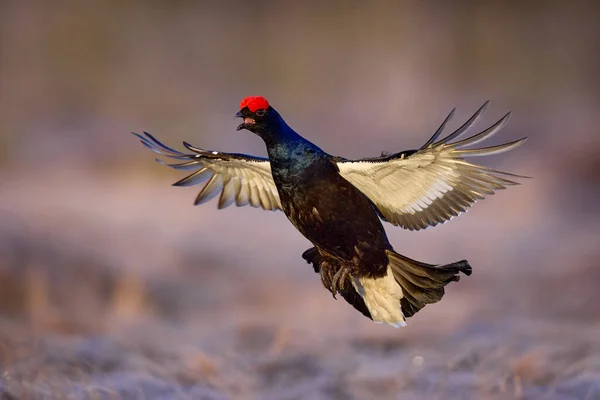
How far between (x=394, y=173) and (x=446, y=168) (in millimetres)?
109

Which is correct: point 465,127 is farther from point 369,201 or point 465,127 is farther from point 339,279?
point 339,279

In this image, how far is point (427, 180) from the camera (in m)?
1.59

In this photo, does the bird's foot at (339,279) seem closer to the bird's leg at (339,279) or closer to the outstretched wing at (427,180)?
the bird's leg at (339,279)

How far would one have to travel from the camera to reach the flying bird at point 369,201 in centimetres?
150

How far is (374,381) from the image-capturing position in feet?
21.2

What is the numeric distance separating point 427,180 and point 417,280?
0.70ft

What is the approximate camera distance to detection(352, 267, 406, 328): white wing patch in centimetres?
154

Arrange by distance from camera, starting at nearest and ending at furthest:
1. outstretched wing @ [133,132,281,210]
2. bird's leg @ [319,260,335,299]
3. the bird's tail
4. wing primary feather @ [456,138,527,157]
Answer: wing primary feather @ [456,138,527,157], the bird's tail, bird's leg @ [319,260,335,299], outstretched wing @ [133,132,281,210]

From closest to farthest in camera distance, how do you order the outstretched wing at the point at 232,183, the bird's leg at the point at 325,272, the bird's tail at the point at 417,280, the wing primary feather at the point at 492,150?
the wing primary feather at the point at 492,150
the bird's tail at the point at 417,280
the bird's leg at the point at 325,272
the outstretched wing at the point at 232,183

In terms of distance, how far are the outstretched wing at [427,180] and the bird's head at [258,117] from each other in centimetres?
16

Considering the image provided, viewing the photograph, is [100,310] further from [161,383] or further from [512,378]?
[512,378]

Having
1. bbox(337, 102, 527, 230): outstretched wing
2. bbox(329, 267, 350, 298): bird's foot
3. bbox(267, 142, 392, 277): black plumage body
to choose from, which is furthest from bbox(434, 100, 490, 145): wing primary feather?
bbox(329, 267, 350, 298): bird's foot

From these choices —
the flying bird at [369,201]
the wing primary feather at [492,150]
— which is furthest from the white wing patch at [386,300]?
the wing primary feather at [492,150]

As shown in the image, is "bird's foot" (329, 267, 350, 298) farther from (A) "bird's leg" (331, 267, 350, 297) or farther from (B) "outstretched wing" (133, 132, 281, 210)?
(B) "outstretched wing" (133, 132, 281, 210)
